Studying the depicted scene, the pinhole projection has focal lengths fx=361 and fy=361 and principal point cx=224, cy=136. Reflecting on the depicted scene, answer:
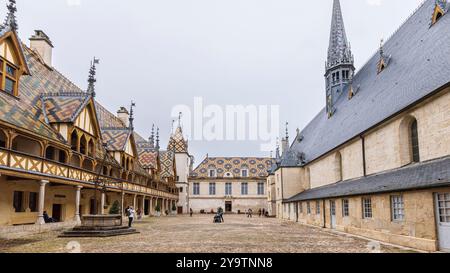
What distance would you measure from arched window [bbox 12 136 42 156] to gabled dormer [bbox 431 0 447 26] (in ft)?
67.9

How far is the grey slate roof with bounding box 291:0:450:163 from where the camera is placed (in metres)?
14.7

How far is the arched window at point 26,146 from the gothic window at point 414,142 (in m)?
17.6

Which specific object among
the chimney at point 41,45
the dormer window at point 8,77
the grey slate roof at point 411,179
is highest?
the chimney at point 41,45

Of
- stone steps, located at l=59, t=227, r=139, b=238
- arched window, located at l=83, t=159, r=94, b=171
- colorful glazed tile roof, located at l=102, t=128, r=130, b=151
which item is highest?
colorful glazed tile roof, located at l=102, t=128, r=130, b=151

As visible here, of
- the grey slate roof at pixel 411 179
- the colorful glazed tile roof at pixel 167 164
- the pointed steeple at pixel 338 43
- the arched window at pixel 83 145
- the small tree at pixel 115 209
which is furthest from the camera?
the colorful glazed tile roof at pixel 167 164

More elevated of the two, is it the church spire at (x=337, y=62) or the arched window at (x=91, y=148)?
the church spire at (x=337, y=62)

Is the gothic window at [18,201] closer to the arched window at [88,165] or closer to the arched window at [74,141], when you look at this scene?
the arched window at [74,141]

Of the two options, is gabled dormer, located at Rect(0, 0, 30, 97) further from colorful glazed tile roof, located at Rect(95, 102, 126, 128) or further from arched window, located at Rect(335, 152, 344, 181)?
arched window, located at Rect(335, 152, 344, 181)

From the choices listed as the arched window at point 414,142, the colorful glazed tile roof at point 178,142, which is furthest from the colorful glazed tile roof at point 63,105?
the colorful glazed tile roof at point 178,142

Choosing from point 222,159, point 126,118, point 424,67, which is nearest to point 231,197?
point 222,159

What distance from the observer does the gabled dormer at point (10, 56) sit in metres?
17.0

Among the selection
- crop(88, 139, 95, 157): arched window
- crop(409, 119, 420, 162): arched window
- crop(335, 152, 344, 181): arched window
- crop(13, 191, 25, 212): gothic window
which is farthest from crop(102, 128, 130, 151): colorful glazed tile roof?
crop(409, 119, 420, 162): arched window

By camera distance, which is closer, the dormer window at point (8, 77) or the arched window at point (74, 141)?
the dormer window at point (8, 77)

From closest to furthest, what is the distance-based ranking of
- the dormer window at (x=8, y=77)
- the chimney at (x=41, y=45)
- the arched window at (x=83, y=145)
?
the dormer window at (x=8, y=77) < the arched window at (x=83, y=145) < the chimney at (x=41, y=45)
